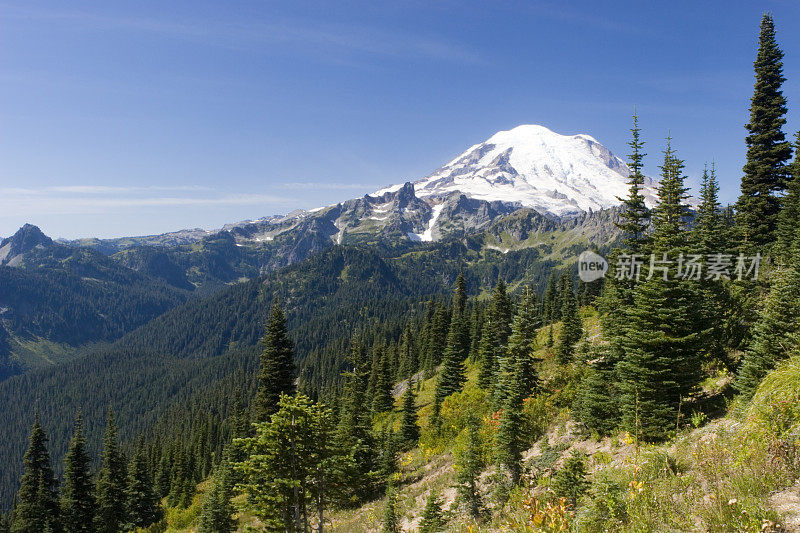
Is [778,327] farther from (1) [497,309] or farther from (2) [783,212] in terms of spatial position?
(1) [497,309]

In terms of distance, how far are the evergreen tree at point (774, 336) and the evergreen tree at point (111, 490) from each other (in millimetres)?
57814

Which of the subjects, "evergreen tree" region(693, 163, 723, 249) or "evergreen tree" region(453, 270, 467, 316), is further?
"evergreen tree" region(453, 270, 467, 316)

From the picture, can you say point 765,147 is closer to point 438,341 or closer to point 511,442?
point 511,442

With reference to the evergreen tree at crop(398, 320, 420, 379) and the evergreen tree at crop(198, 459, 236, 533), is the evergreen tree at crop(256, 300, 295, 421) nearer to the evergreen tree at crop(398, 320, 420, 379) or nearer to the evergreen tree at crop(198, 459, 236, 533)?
the evergreen tree at crop(198, 459, 236, 533)

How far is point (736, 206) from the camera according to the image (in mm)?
40844

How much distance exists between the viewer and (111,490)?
154 feet

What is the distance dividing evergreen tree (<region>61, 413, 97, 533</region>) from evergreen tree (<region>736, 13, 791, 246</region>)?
72.3 metres

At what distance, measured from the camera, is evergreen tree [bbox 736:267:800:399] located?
1455 centimetres

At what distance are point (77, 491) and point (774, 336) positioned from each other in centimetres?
6177

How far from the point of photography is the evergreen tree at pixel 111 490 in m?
46.6

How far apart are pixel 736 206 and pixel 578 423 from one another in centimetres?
3456

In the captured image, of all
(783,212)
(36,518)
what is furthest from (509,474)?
(36,518)

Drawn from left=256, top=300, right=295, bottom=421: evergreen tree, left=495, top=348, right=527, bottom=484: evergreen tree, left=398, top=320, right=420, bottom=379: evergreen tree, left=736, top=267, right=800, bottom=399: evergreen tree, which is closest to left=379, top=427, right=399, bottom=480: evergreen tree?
left=256, top=300, right=295, bottom=421: evergreen tree

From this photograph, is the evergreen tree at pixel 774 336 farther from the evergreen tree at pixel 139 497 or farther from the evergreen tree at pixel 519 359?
the evergreen tree at pixel 139 497
